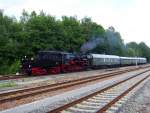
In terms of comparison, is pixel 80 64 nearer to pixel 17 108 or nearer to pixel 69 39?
→ pixel 69 39

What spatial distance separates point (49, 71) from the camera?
37719 millimetres

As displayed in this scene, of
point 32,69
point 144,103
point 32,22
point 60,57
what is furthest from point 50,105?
point 32,22

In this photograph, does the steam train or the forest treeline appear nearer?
the steam train

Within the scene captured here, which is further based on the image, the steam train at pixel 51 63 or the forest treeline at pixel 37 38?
the forest treeline at pixel 37 38

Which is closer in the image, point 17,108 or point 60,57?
point 17,108

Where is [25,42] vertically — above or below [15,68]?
above

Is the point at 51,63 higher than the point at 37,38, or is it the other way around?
the point at 37,38

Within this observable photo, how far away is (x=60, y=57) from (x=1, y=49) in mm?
8863

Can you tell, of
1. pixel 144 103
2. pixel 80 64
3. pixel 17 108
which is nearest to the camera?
pixel 17 108

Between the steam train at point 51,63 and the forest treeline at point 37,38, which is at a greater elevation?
the forest treeline at point 37,38

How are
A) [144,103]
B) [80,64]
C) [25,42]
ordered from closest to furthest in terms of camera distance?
1. [144,103]
2. [80,64]
3. [25,42]

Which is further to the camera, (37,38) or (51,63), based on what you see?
(37,38)

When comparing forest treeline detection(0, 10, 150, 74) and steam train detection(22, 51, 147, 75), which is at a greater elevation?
forest treeline detection(0, 10, 150, 74)

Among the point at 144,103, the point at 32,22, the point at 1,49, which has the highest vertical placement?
the point at 32,22
